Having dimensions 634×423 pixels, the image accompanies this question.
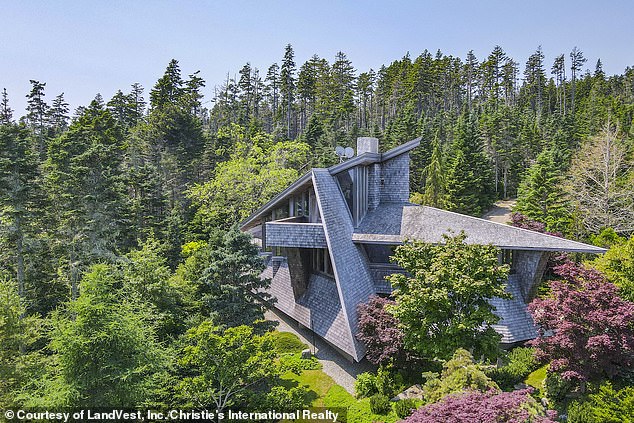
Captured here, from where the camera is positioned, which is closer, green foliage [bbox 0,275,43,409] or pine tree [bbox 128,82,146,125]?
green foliage [bbox 0,275,43,409]

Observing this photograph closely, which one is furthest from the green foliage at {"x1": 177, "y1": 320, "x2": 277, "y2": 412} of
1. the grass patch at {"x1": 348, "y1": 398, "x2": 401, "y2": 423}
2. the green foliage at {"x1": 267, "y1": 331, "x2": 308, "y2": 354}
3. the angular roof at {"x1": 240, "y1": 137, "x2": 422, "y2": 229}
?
the angular roof at {"x1": 240, "y1": 137, "x2": 422, "y2": 229}

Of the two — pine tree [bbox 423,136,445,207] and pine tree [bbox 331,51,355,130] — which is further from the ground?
pine tree [bbox 331,51,355,130]

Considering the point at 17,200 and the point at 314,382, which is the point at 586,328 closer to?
the point at 314,382

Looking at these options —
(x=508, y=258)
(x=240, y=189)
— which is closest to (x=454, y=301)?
(x=508, y=258)

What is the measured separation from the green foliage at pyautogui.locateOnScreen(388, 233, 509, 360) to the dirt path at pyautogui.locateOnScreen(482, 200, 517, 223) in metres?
32.8

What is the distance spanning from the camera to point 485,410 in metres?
8.42

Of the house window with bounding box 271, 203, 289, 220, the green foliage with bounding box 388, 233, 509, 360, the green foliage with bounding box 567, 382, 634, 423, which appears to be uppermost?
the house window with bounding box 271, 203, 289, 220

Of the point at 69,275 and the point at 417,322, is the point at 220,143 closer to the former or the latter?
the point at 69,275

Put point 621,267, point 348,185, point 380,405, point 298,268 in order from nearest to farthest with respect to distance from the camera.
A: point 380,405, point 621,267, point 298,268, point 348,185

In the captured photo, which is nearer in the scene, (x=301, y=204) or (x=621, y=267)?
(x=621, y=267)

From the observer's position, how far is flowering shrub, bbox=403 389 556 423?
833 cm

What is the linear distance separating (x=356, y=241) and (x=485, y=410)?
38.6 ft

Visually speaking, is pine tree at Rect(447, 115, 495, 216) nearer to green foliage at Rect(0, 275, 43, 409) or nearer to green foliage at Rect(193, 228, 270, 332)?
green foliage at Rect(193, 228, 270, 332)

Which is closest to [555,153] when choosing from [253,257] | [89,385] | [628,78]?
[253,257]
